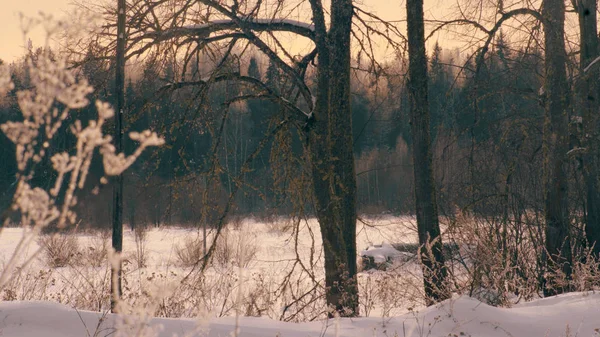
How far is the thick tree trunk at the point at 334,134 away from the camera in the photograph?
6758 mm

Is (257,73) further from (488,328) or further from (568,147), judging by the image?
(488,328)

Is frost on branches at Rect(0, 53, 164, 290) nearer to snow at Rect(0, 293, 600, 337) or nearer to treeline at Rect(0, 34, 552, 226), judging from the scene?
treeline at Rect(0, 34, 552, 226)

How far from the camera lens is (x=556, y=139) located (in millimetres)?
7922

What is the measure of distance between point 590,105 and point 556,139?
1537 millimetres

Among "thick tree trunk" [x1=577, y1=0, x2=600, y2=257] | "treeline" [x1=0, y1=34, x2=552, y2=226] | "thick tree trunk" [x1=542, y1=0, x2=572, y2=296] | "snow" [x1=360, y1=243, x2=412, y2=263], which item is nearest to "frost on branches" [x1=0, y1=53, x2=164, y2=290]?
"treeline" [x1=0, y1=34, x2=552, y2=226]

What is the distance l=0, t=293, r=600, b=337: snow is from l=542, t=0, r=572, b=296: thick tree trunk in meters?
2.95

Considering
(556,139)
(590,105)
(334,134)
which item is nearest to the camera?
(334,134)

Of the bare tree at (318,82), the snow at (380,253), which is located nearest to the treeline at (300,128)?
the bare tree at (318,82)

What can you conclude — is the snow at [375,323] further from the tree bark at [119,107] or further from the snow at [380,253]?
the snow at [380,253]

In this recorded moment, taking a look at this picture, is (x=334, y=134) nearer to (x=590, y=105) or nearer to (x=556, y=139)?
(x=556, y=139)

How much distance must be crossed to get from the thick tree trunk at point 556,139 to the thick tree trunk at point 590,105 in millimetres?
1019

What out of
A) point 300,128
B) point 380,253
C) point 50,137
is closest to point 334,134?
point 300,128

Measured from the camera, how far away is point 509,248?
8805 mm

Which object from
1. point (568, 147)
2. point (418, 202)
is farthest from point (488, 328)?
point (568, 147)
